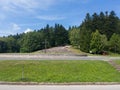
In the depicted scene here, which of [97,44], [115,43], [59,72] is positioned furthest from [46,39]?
[59,72]

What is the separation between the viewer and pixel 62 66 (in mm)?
22281

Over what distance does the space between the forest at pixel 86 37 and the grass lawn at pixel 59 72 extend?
151 ft

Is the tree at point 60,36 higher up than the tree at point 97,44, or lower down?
higher up

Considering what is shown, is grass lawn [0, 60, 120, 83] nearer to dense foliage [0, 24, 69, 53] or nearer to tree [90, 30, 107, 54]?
tree [90, 30, 107, 54]

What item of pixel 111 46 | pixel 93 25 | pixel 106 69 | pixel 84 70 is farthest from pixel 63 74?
pixel 93 25

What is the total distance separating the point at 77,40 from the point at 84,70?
224 feet

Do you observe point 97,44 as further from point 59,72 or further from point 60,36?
point 59,72

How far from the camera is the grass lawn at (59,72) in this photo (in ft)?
57.2

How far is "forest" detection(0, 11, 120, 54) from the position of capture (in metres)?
71.2

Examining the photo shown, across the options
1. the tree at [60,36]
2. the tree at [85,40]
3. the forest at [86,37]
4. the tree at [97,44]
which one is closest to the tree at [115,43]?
the forest at [86,37]

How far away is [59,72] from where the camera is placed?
19875mm

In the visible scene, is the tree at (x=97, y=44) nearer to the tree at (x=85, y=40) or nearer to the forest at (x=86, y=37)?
the forest at (x=86, y=37)

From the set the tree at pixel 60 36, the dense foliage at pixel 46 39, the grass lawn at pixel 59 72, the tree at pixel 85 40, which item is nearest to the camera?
the grass lawn at pixel 59 72

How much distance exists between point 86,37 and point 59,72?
183ft
